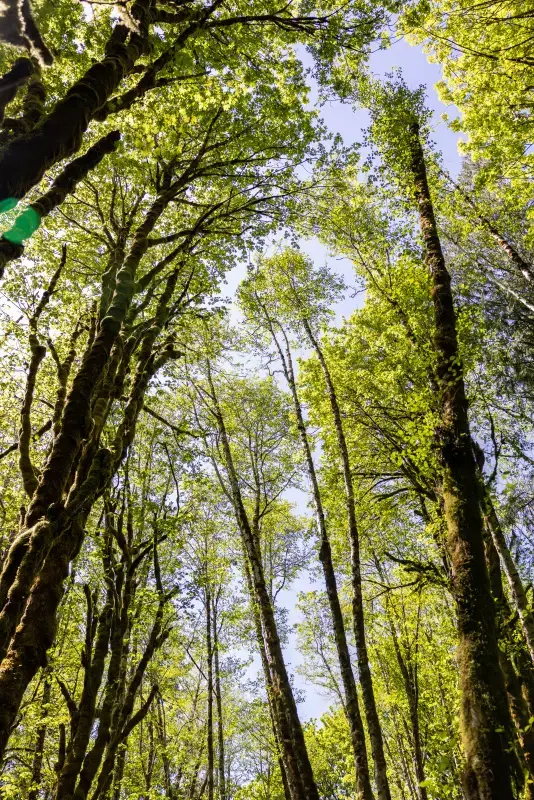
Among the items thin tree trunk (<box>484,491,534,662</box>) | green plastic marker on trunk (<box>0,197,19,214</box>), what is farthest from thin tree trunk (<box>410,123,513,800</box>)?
green plastic marker on trunk (<box>0,197,19,214</box>)

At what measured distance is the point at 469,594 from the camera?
4.21 meters

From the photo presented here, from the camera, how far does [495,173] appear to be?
10.5 metres

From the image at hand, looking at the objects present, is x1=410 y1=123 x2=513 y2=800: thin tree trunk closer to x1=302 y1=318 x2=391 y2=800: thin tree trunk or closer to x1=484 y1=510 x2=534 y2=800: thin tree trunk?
x1=484 y1=510 x2=534 y2=800: thin tree trunk

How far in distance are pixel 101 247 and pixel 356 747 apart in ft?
34.9

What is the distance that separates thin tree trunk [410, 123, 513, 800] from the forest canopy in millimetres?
24

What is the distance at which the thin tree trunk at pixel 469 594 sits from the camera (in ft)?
11.5

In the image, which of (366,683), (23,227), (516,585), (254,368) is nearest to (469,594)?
(366,683)

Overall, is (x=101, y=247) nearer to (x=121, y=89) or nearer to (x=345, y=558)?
(x=121, y=89)

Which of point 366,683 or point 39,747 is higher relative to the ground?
point 366,683

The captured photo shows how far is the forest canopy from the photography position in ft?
11.3

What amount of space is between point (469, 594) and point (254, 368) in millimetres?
10373

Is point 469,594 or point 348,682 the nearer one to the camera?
point 469,594

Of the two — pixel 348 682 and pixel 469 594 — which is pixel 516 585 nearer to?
pixel 348 682

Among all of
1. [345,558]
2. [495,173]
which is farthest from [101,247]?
[345,558]
